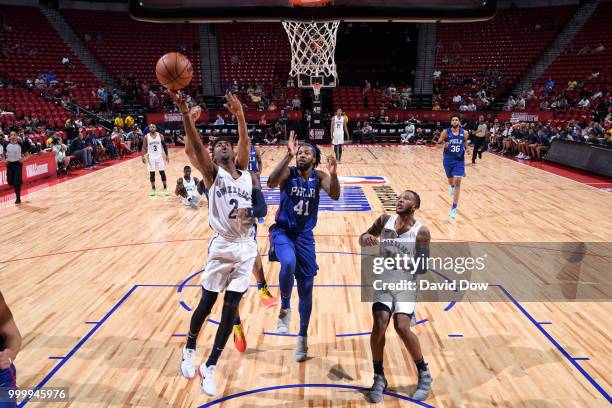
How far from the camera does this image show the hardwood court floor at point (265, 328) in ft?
13.1

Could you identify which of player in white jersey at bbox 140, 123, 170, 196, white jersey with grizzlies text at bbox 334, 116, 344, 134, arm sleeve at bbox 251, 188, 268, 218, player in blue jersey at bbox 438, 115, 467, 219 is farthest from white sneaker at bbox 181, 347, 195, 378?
white jersey with grizzlies text at bbox 334, 116, 344, 134

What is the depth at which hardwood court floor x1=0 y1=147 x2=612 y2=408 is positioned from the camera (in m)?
3.99

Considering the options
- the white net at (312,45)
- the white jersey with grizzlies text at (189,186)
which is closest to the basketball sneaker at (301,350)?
the white jersey with grizzlies text at (189,186)

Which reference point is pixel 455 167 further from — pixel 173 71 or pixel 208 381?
pixel 208 381

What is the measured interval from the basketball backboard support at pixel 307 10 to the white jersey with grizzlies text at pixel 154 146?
2.75 m

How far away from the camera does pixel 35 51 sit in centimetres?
2616

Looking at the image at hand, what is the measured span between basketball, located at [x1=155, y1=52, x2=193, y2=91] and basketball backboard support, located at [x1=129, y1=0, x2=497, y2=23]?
22.6 ft

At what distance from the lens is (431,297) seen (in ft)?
19.5

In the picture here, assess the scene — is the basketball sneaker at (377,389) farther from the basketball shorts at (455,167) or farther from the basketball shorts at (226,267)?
the basketball shorts at (455,167)

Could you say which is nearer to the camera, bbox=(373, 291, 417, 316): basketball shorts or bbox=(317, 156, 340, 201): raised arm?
bbox=(373, 291, 417, 316): basketball shorts

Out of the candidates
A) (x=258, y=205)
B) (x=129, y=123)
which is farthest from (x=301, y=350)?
(x=129, y=123)

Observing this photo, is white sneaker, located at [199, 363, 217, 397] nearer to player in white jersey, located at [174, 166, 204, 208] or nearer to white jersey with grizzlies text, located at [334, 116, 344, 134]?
player in white jersey, located at [174, 166, 204, 208]

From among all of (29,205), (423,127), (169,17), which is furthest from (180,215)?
(423,127)

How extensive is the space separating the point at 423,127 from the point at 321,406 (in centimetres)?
2259
